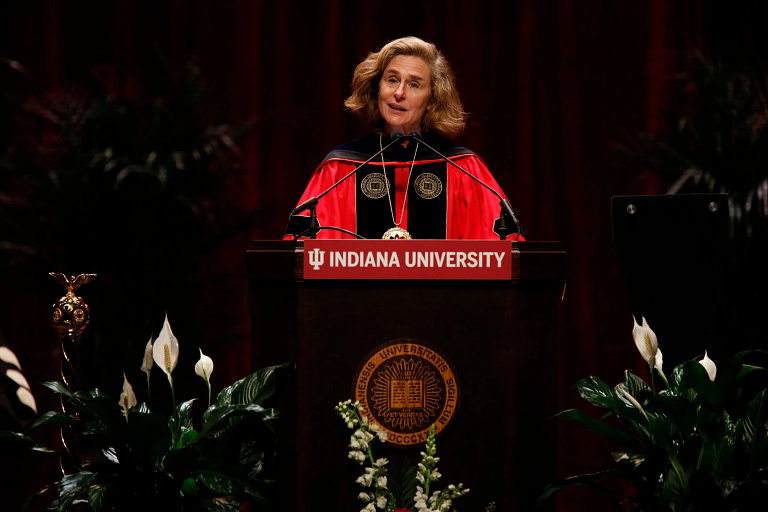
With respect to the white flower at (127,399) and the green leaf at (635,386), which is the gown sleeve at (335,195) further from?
the green leaf at (635,386)

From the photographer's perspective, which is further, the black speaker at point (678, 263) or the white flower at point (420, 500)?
the black speaker at point (678, 263)

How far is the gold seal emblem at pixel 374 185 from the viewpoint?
2387mm

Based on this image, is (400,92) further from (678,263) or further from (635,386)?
(635,386)

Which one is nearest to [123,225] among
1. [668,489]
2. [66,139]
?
[66,139]

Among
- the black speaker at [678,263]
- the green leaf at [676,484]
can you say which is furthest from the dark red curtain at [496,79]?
the green leaf at [676,484]

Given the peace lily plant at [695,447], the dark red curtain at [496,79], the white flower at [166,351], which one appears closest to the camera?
the peace lily plant at [695,447]

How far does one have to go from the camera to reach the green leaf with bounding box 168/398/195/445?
Result: 61.2 inches

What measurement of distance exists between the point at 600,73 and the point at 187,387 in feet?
7.72

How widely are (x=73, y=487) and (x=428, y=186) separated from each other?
140 cm

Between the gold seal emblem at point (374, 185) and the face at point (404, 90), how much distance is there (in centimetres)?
16

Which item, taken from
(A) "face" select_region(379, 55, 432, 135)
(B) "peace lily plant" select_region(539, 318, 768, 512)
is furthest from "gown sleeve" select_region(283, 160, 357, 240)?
(B) "peace lily plant" select_region(539, 318, 768, 512)

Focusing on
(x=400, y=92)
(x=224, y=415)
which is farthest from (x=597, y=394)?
(x=400, y=92)

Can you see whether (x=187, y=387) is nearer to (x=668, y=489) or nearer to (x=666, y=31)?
(x=668, y=489)

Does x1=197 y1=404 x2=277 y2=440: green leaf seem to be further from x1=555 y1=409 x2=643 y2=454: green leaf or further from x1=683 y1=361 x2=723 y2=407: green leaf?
x1=683 y1=361 x2=723 y2=407: green leaf
